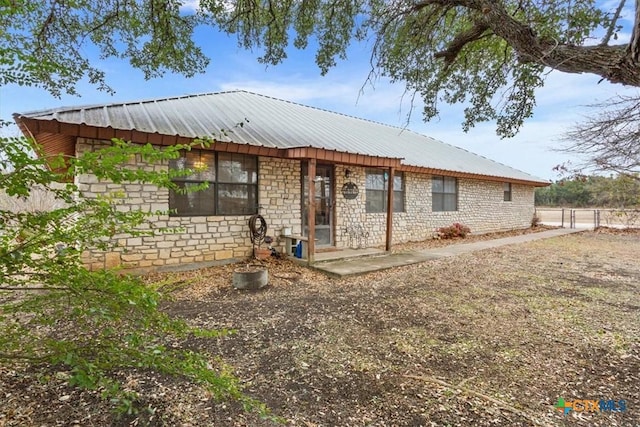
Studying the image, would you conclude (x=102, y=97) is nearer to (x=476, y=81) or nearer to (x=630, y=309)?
(x=476, y=81)

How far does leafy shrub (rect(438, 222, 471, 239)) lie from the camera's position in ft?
39.0

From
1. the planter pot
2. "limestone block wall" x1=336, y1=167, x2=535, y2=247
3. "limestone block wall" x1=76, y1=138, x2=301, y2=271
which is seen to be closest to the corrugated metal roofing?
"limestone block wall" x1=76, y1=138, x2=301, y2=271

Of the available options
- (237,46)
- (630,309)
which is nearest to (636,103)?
(630,309)

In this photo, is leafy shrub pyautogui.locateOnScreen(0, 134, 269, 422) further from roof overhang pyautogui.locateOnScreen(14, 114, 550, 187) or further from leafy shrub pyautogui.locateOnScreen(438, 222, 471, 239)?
leafy shrub pyautogui.locateOnScreen(438, 222, 471, 239)

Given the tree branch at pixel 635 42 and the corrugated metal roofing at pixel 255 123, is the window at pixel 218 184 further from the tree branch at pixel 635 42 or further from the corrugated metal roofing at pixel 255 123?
the tree branch at pixel 635 42

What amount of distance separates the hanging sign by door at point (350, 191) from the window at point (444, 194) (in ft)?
13.4

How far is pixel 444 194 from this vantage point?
12.2 meters

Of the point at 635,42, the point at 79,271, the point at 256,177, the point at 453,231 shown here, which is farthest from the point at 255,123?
the point at 453,231

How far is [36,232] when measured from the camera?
143 centimetres

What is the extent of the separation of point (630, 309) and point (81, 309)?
6.34 meters

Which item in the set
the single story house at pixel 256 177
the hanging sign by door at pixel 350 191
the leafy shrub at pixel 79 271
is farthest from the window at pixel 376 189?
the leafy shrub at pixel 79 271

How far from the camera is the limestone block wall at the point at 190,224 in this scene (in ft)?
18.8

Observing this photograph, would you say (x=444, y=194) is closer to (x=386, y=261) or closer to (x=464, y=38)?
(x=386, y=261)

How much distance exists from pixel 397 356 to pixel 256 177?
5.25 meters
